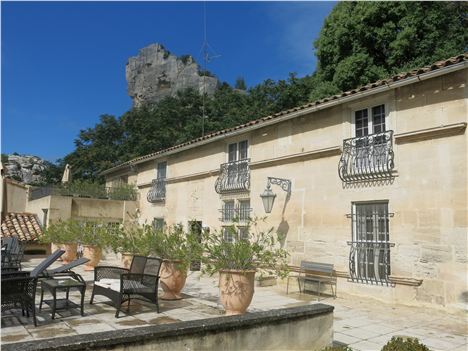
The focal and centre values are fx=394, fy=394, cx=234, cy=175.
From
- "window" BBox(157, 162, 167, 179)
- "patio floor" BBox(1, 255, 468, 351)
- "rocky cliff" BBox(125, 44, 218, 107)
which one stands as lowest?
"patio floor" BBox(1, 255, 468, 351)

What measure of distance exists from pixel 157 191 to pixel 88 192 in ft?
13.7

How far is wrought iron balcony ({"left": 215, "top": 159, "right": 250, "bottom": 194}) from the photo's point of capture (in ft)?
47.4

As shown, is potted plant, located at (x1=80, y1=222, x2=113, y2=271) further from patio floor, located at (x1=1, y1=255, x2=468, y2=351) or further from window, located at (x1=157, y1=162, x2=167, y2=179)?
window, located at (x1=157, y1=162, x2=167, y2=179)

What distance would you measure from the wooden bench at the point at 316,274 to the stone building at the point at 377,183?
237 mm

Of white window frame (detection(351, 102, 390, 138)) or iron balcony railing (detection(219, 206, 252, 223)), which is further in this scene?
iron balcony railing (detection(219, 206, 252, 223))

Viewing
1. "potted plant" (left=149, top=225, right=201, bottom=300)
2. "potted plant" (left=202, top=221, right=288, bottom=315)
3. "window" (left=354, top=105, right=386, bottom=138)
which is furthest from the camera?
"window" (left=354, top=105, right=386, bottom=138)

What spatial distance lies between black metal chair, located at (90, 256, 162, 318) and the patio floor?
0.98ft

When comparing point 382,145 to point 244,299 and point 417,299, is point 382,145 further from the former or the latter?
point 244,299

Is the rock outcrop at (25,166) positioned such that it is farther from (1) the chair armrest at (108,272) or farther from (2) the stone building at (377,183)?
(1) the chair armrest at (108,272)

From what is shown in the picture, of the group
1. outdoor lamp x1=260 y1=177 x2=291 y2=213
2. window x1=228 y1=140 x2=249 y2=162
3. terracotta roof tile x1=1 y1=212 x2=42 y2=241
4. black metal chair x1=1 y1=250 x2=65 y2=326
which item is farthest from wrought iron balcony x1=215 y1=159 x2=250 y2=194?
black metal chair x1=1 y1=250 x2=65 y2=326

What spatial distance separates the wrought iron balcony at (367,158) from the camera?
32.6 feet

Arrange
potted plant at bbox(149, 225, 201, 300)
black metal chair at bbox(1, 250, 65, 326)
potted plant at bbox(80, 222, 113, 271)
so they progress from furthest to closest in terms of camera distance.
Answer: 1. potted plant at bbox(80, 222, 113, 271)
2. potted plant at bbox(149, 225, 201, 300)
3. black metal chair at bbox(1, 250, 65, 326)

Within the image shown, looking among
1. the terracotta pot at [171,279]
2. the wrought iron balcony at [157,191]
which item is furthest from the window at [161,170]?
the terracotta pot at [171,279]

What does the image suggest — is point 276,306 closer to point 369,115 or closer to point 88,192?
point 369,115
